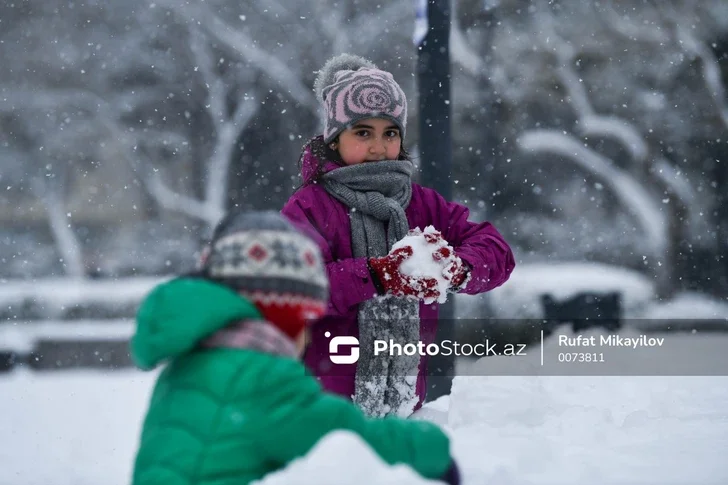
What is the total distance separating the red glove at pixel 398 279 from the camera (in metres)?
2.43

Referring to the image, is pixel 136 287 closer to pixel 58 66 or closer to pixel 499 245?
pixel 58 66

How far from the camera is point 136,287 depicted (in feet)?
32.4

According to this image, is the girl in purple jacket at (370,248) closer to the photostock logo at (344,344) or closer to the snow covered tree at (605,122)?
the photostock logo at (344,344)

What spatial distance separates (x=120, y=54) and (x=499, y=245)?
8.44m

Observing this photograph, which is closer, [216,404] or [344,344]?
[216,404]

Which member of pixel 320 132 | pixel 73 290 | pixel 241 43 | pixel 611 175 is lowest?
pixel 73 290

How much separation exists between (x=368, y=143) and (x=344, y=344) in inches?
27.7

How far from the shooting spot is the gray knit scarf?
2.62 metres

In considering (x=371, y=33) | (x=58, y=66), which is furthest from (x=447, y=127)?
(x=58, y=66)

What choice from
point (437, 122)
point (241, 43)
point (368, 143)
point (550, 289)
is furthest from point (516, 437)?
point (241, 43)

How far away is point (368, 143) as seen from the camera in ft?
8.96

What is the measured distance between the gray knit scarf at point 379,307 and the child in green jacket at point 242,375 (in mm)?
978

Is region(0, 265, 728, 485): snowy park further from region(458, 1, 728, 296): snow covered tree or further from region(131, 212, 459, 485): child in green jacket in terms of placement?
region(458, 1, 728, 296): snow covered tree

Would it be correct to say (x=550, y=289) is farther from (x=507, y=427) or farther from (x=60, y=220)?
(x=60, y=220)
